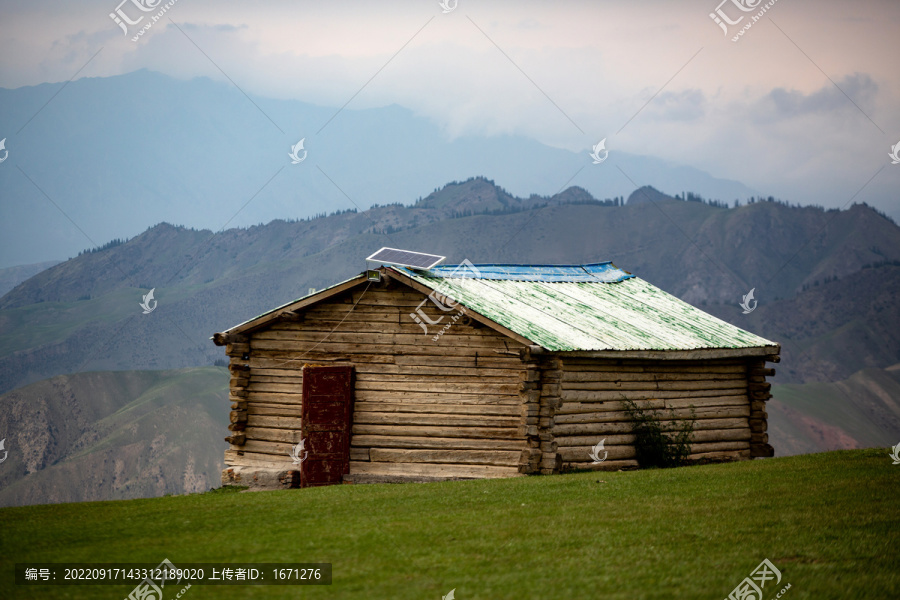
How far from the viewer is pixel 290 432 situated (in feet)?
62.7

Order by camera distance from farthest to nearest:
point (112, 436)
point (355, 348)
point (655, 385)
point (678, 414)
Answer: point (112, 436)
point (678, 414)
point (655, 385)
point (355, 348)

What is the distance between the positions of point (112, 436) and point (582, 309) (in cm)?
10049

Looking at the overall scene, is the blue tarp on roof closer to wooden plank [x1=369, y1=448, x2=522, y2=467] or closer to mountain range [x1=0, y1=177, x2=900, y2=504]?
wooden plank [x1=369, y1=448, x2=522, y2=467]

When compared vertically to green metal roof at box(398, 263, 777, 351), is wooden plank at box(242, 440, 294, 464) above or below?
below

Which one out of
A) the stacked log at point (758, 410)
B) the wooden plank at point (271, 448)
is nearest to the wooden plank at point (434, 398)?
the wooden plank at point (271, 448)

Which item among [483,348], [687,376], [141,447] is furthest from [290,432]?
[141,447]

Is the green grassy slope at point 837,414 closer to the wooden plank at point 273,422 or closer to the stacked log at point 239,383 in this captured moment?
the wooden plank at point 273,422

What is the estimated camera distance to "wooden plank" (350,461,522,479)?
17750 millimetres

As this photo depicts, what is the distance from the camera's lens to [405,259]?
62.8 ft

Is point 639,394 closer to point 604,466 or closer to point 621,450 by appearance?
point 621,450

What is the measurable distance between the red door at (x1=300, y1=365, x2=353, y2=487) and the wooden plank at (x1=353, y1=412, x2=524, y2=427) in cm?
45

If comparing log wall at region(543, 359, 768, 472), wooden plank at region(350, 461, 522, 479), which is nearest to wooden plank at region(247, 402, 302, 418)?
wooden plank at region(350, 461, 522, 479)

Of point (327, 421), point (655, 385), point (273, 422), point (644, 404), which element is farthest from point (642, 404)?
point (273, 422)

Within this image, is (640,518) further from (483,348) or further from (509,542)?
(483,348)
